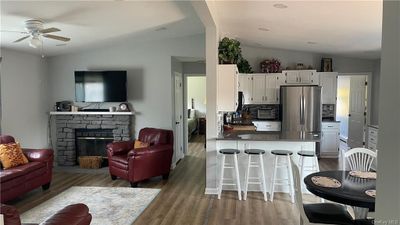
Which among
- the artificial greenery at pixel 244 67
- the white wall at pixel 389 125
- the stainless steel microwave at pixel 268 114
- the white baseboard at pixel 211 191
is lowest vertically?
the white baseboard at pixel 211 191

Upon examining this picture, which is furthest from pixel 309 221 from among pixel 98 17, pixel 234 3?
pixel 98 17

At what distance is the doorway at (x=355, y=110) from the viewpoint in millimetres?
7621

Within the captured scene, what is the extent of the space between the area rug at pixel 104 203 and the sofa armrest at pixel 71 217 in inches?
59.3

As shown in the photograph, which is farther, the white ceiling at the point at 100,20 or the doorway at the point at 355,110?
the doorway at the point at 355,110

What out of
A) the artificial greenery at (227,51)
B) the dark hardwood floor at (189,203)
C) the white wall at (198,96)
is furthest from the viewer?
the white wall at (198,96)

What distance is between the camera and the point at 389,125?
782 mm

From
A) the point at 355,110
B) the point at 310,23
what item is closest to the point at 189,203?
the point at 310,23

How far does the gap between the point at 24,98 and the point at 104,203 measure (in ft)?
10.2

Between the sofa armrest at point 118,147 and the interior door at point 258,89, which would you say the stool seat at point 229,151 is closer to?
the sofa armrest at point 118,147

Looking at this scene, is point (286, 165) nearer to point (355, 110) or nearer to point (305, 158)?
point (305, 158)

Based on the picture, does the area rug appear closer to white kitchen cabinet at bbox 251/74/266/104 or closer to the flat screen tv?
the flat screen tv

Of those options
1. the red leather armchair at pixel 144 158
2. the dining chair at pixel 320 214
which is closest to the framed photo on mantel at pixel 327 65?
the red leather armchair at pixel 144 158

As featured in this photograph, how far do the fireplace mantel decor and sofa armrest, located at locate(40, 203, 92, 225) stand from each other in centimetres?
413

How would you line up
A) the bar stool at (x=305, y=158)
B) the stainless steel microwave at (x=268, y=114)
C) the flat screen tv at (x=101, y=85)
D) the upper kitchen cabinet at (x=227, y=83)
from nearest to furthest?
the bar stool at (x=305, y=158) → the upper kitchen cabinet at (x=227, y=83) → the flat screen tv at (x=101, y=85) → the stainless steel microwave at (x=268, y=114)
